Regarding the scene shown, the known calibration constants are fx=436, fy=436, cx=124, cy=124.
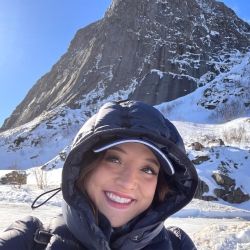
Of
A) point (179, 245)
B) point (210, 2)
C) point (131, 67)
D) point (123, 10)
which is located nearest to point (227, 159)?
point (179, 245)

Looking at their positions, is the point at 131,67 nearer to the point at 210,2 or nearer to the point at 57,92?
the point at 57,92

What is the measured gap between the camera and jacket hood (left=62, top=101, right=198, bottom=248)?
1.66 m

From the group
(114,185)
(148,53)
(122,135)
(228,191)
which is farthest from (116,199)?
(148,53)

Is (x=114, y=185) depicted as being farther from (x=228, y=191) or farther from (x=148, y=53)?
(x=148, y=53)

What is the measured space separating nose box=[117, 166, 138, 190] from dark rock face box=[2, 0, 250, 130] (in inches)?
1618

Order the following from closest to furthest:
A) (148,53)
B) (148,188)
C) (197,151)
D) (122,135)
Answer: (122,135)
(148,188)
(197,151)
(148,53)

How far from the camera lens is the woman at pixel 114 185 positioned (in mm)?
1628

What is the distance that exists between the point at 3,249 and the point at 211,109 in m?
33.2

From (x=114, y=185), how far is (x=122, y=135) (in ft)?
0.69

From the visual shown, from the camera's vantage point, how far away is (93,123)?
1695mm

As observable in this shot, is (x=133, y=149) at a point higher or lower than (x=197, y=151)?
higher

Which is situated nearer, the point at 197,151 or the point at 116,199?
the point at 116,199

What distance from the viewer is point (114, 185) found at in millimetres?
1749

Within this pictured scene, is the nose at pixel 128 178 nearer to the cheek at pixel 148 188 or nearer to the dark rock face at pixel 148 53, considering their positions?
the cheek at pixel 148 188
